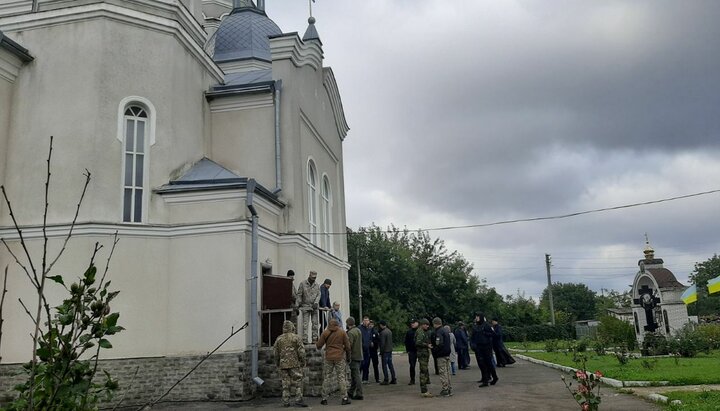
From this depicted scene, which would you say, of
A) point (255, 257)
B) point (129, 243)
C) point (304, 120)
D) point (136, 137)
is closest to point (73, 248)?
point (129, 243)

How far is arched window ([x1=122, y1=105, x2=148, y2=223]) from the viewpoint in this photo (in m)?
13.1

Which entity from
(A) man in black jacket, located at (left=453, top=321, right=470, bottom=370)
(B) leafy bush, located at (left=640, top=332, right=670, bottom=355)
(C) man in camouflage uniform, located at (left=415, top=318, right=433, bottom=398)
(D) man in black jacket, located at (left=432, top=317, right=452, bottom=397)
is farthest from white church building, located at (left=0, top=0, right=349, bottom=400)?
(B) leafy bush, located at (left=640, top=332, right=670, bottom=355)

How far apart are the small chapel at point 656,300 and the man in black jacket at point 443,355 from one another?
64.0 feet

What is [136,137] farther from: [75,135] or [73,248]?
[73,248]

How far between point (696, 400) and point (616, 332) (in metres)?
16.6

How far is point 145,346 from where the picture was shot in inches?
485

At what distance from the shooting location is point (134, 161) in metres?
13.3

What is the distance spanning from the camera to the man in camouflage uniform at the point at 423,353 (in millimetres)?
12008

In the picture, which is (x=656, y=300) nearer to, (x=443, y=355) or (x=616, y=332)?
(x=616, y=332)

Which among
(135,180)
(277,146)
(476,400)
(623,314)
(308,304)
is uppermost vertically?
(277,146)

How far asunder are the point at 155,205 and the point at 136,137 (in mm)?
1684

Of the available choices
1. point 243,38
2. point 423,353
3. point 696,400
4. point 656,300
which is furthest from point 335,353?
point 656,300

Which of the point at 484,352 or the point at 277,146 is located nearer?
the point at 484,352

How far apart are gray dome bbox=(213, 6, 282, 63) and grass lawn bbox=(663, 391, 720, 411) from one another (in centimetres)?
1573
